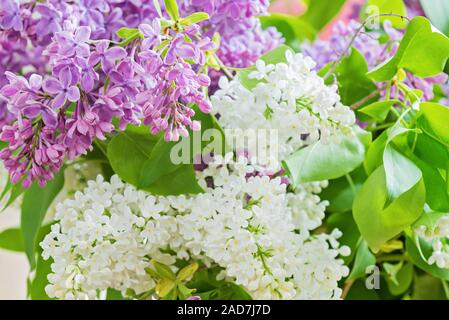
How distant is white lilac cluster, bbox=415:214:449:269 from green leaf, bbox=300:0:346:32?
0.35 m

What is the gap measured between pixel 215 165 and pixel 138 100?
0.09 meters

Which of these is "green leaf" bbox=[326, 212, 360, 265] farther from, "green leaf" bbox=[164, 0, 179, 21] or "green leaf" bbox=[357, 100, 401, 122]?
"green leaf" bbox=[164, 0, 179, 21]

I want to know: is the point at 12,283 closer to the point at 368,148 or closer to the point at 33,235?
the point at 33,235

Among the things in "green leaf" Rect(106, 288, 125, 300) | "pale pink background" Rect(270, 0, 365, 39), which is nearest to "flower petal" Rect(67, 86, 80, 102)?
"green leaf" Rect(106, 288, 125, 300)

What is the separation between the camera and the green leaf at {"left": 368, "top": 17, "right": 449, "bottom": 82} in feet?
1.52

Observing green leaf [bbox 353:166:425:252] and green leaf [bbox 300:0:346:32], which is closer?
green leaf [bbox 353:166:425:252]

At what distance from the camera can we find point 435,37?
1.51 feet

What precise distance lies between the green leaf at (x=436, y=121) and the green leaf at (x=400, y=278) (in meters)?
0.14

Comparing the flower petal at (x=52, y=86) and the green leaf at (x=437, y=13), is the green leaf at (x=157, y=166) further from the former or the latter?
the green leaf at (x=437, y=13)

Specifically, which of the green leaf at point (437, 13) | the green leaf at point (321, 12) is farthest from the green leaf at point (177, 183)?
the green leaf at point (321, 12)

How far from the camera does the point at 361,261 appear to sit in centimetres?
53

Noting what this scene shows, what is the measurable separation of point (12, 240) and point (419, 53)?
1.34 feet

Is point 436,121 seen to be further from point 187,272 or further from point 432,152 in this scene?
point 187,272

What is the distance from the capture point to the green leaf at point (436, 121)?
46 centimetres
